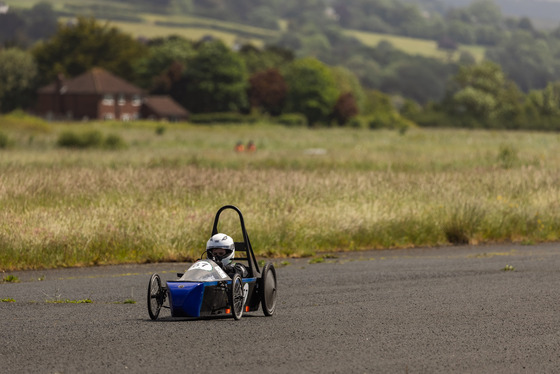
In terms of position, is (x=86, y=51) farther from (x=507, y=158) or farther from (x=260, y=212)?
(x=260, y=212)

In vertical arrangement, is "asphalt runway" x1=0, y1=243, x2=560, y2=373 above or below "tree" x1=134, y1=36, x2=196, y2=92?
below

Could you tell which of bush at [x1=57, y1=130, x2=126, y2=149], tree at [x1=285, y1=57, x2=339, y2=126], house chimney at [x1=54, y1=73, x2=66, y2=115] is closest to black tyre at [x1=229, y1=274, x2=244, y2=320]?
bush at [x1=57, y1=130, x2=126, y2=149]

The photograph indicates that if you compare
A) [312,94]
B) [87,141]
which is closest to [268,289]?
[87,141]

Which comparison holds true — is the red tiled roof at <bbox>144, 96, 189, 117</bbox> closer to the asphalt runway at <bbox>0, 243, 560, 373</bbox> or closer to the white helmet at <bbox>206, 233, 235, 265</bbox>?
the asphalt runway at <bbox>0, 243, 560, 373</bbox>

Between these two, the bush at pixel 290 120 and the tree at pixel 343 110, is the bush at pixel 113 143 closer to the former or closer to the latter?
the bush at pixel 290 120

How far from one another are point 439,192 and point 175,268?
36.9ft

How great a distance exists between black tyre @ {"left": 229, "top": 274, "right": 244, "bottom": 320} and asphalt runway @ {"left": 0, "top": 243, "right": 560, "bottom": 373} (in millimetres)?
188

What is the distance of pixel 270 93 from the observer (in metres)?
141

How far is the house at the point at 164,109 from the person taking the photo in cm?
13589

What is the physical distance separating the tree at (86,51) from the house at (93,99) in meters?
7.95

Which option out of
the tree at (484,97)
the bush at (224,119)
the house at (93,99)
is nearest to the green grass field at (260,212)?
the bush at (224,119)

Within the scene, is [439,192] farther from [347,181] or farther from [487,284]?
[487,284]

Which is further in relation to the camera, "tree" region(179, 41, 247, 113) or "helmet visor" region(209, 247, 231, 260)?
"tree" region(179, 41, 247, 113)

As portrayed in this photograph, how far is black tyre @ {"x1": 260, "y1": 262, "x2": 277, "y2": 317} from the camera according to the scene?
11.6 meters
